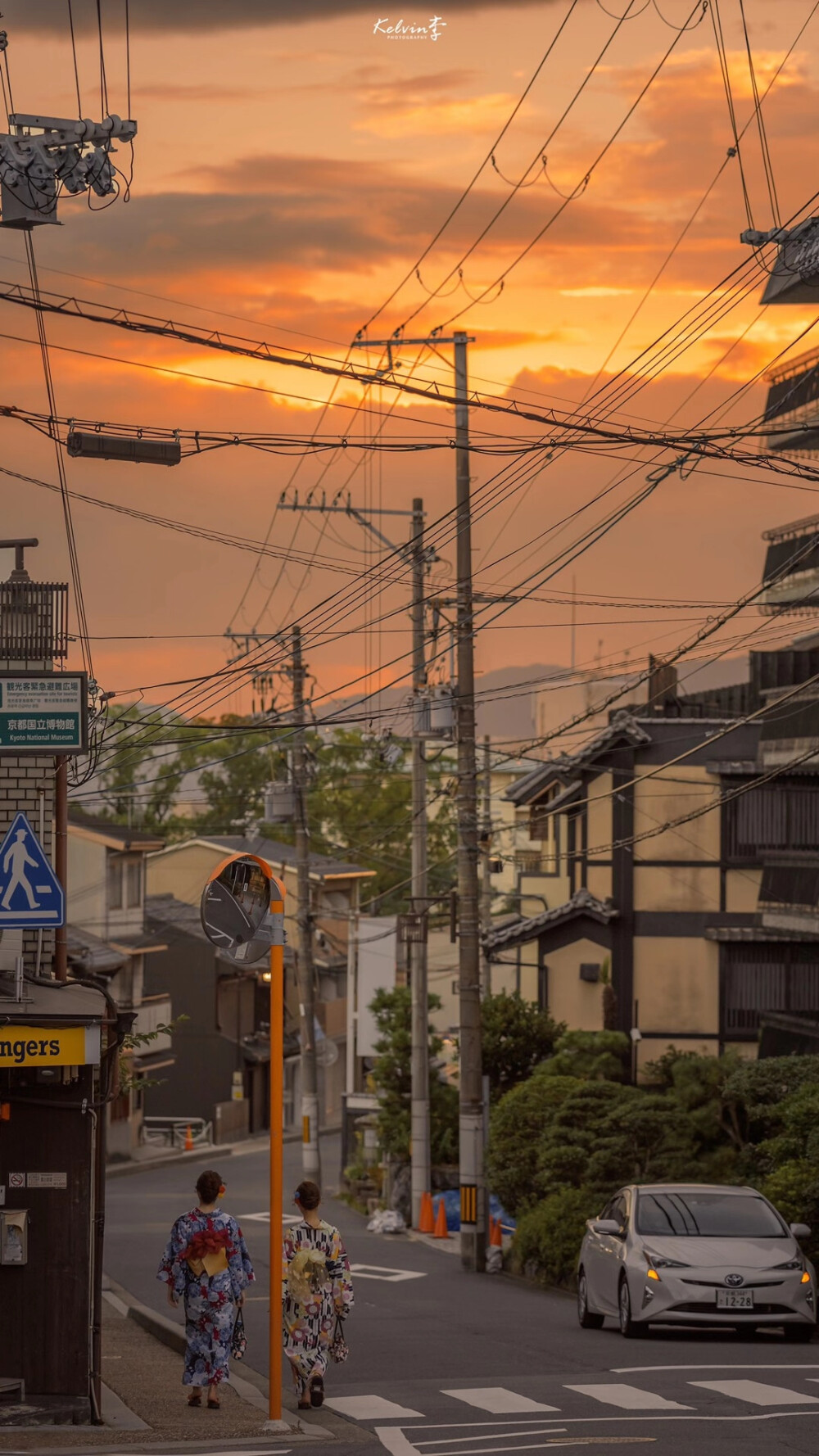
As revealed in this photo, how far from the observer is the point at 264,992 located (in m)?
73.2

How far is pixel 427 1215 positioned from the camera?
124 ft

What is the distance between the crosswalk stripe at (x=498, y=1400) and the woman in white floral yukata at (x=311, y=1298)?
114 cm

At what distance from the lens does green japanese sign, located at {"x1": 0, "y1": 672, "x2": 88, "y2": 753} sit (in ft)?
42.8

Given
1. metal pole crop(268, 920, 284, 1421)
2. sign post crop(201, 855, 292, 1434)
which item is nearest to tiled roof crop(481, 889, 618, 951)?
metal pole crop(268, 920, 284, 1421)

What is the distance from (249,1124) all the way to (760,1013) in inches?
1367

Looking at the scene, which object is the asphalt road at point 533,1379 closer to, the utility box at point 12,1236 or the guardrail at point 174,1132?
the utility box at point 12,1236

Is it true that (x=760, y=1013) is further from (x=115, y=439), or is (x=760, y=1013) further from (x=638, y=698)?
(x=115, y=439)

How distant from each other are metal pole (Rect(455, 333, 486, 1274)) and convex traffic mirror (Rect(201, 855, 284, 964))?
17.9m

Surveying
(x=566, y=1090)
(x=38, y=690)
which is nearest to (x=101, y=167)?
(x=38, y=690)

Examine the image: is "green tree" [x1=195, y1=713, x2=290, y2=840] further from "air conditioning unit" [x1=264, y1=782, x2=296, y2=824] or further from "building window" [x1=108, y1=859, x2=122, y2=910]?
"air conditioning unit" [x1=264, y1=782, x2=296, y2=824]

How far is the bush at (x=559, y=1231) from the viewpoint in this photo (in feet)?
88.9

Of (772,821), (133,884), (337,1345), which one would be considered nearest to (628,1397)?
(337,1345)

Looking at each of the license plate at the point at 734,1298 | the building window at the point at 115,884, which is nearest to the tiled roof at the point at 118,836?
the building window at the point at 115,884

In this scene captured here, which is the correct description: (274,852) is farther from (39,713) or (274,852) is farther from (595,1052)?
(39,713)
